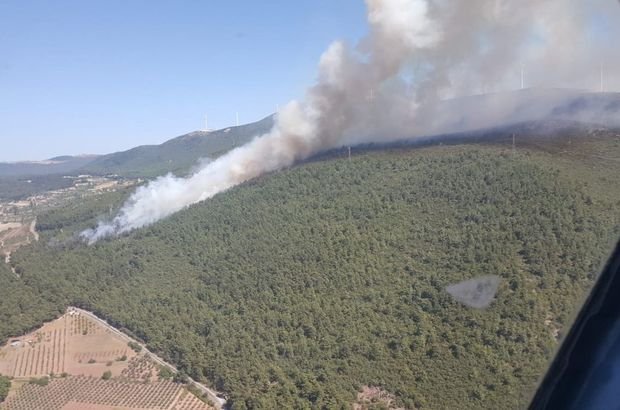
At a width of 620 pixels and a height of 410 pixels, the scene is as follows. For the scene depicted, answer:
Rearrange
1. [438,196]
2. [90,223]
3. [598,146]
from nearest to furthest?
1. [598,146]
2. [438,196]
3. [90,223]

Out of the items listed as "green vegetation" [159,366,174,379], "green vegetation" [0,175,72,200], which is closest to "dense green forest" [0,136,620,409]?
"green vegetation" [159,366,174,379]

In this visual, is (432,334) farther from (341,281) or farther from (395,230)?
(395,230)

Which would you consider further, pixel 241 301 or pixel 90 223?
pixel 90 223

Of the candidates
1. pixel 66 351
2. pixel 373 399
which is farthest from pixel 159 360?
pixel 373 399

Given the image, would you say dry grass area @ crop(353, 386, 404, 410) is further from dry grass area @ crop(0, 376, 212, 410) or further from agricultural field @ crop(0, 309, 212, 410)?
agricultural field @ crop(0, 309, 212, 410)

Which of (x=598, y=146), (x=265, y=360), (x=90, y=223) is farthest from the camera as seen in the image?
(x=90, y=223)

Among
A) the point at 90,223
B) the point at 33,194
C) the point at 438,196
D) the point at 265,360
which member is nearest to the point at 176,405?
the point at 265,360

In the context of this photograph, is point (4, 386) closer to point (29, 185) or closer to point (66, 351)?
point (66, 351)
